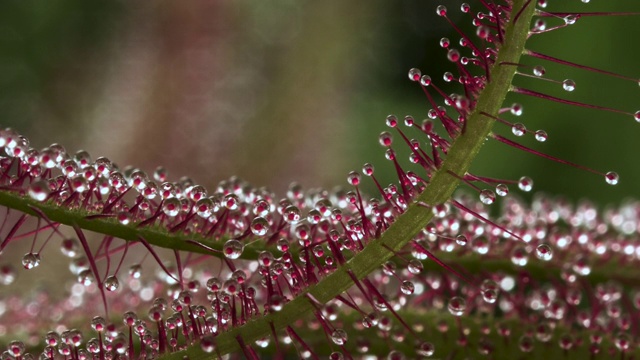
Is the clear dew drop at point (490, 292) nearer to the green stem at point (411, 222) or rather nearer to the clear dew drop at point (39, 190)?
the green stem at point (411, 222)

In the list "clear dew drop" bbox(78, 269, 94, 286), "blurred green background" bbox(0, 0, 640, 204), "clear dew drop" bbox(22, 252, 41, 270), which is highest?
"blurred green background" bbox(0, 0, 640, 204)

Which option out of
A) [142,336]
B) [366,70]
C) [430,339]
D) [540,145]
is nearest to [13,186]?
[142,336]

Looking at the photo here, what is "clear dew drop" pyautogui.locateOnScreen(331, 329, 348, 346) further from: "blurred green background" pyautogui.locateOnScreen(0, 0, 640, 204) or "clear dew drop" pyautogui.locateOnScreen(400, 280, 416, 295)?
"blurred green background" pyautogui.locateOnScreen(0, 0, 640, 204)

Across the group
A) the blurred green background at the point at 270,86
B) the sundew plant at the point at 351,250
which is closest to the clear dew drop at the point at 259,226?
the sundew plant at the point at 351,250

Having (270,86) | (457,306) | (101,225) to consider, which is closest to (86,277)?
(101,225)

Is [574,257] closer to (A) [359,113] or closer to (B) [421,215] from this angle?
(B) [421,215]

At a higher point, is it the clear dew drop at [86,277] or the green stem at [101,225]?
the green stem at [101,225]

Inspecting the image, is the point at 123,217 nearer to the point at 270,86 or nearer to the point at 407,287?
the point at 407,287

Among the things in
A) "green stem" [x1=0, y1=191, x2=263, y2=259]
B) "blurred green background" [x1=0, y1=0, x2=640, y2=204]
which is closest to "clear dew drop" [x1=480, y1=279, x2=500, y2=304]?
"green stem" [x1=0, y1=191, x2=263, y2=259]

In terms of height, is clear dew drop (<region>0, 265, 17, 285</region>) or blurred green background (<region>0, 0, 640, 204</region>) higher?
blurred green background (<region>0, 0, 640, 204</region>)
